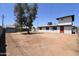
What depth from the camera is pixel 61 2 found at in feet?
29.5

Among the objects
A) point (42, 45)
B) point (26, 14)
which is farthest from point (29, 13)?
point (42, 45)

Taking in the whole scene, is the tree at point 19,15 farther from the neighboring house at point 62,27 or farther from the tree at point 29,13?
the neighboring house at point 62,27

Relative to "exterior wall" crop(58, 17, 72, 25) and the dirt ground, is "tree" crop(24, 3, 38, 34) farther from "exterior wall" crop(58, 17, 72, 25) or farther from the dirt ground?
"exterior wall" crop(58, 17, 72, 25)

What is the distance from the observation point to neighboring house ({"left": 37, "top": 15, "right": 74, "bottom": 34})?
29.6ft

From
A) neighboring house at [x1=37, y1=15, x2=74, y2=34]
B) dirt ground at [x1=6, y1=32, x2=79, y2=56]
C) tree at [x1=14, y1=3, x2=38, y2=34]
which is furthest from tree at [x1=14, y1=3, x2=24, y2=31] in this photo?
neighboring house at [x1=37, y1=15, x2=74, y2=34]

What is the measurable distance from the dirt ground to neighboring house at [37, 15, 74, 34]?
0.18 feet

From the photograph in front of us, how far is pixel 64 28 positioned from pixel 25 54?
555mm

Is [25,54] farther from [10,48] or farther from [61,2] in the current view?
[61,2]

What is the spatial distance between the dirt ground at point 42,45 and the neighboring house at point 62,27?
0.06 m

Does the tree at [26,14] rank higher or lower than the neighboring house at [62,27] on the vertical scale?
higher

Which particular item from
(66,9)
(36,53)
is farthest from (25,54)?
(66,9)

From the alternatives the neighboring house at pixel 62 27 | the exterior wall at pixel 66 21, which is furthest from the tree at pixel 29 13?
the exterior wall at pixel 66 21

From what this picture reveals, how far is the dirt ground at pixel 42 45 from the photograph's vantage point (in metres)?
9.01

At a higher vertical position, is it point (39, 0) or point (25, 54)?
point (39, 0)
